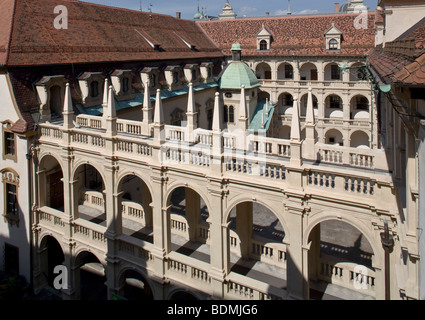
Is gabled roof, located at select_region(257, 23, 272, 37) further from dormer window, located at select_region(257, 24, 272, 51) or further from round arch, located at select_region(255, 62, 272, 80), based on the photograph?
round arch, located at select_region(255, 62, 272, 80)

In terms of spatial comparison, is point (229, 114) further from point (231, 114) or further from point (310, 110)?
point (310, 110)

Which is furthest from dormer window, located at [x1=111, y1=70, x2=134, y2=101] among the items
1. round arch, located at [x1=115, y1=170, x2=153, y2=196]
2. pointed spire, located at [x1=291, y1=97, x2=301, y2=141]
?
pointed spire, located at [x1=291, y1=97, x2=301, y2=141]

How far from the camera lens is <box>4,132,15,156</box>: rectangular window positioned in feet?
76.3

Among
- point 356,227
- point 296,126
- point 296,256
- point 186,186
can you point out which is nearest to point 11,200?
point 186,186

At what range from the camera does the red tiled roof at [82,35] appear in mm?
22625

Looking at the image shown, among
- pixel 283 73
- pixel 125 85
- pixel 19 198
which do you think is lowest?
pixel 19 198

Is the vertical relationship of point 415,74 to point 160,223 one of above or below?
above

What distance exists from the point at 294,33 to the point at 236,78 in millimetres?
12840

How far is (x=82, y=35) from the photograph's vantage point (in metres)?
27.0

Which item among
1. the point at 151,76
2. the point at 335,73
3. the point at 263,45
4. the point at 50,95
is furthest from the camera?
the point at 263,45

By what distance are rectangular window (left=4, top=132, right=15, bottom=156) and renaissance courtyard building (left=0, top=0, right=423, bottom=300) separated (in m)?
0.10

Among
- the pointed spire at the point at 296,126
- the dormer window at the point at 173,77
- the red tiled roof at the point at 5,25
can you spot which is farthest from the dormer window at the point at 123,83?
the pointed spire at the point at 296,126

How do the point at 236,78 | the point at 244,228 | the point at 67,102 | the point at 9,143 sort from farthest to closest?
the point at 236,78
the point at 9,143
the point at 67,102
the point at 244,228

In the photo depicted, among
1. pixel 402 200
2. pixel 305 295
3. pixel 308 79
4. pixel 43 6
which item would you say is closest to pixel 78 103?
pixel 43 6
